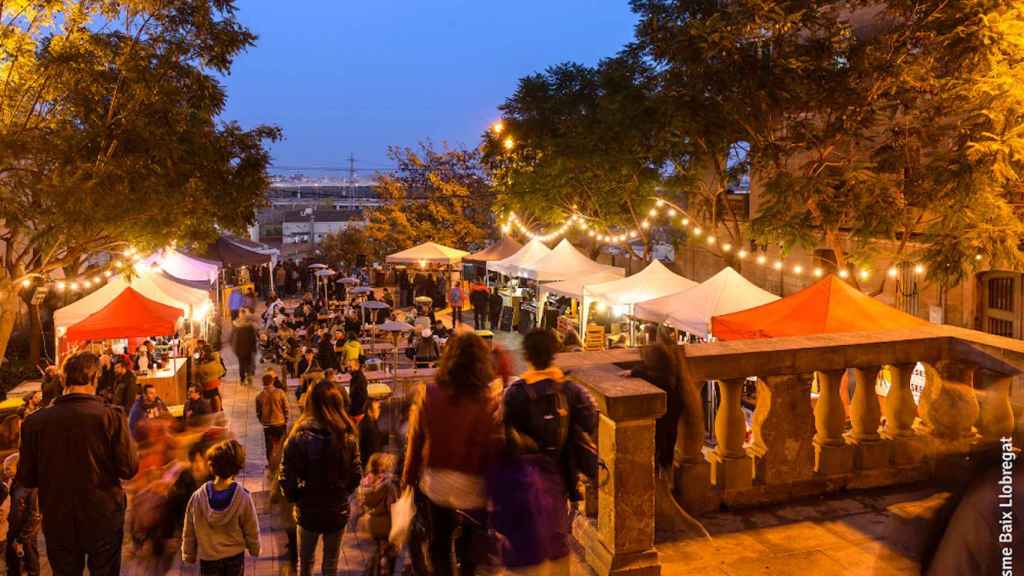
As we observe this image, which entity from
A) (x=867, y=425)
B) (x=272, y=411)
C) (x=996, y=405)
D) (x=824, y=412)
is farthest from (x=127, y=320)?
(x=996, y=405)

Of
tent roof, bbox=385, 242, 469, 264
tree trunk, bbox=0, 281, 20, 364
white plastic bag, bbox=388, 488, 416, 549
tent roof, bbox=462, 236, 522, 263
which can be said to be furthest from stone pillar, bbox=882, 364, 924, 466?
tent roof, bbox=462, 236, 522, 263

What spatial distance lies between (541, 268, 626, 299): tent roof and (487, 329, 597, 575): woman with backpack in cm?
1563

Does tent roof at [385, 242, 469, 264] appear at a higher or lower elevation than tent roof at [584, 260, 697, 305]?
higher

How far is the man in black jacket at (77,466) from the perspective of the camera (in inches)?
172

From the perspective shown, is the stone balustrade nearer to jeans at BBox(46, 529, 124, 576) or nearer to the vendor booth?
jeans at BBox(46, 529, 124, 576)

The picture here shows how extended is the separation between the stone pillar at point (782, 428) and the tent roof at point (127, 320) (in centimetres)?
1110

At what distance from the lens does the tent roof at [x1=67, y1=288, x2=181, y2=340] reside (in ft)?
42.8

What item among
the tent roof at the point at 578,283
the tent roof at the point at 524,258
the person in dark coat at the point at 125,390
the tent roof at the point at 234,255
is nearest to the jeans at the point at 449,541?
the person in dark coat at the point at 125,390

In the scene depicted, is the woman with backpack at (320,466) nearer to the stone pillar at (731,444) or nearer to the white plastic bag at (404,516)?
the white plastic bag at (404,516)

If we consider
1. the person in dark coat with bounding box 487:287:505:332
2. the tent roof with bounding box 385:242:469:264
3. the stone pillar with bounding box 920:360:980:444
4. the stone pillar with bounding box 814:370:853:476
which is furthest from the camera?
the tent roof with bounding box 385:242:469:264

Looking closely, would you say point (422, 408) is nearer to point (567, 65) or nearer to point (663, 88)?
point (663, 88)

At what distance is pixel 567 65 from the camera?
82.4 feet

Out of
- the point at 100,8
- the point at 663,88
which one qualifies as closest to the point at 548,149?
the point at 663,88

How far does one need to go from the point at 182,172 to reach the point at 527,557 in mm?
12265
